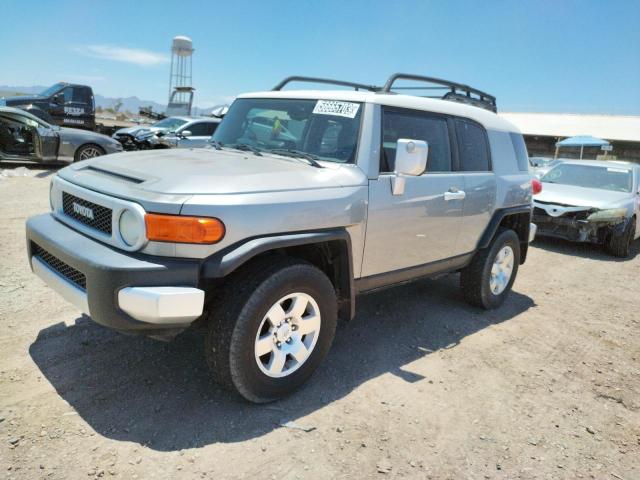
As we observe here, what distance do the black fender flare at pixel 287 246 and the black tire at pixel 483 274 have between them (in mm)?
1932

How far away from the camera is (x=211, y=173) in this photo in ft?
9.36

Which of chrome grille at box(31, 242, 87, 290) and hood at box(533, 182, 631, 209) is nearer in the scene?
chrome grille at box(31, 242, 87, 290)

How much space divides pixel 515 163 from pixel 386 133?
84.7 inches

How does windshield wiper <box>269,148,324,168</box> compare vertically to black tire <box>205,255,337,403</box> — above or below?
above

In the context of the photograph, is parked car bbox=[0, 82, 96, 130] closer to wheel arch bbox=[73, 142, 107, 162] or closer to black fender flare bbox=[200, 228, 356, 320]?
wheel arch bbox=[73, 142, 107, 162]

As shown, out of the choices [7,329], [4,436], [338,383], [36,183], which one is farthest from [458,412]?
[36,183]

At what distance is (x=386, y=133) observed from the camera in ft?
11.6

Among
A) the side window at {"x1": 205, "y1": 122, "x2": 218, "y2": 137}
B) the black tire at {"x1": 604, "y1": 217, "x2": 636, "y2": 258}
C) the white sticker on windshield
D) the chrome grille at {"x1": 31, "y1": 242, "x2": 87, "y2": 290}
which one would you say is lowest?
the black tire at {"x1": 604, "y1": 217, "x2": 636, "y2": 258}

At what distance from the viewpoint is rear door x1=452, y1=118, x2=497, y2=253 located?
429 cm

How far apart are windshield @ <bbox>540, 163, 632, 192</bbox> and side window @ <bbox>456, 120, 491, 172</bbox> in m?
5.77

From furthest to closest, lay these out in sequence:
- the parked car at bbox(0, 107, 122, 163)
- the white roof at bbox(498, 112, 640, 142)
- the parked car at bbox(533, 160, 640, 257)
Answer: the white roof at bbox(498, 112, 640, 142) → the parked car at bbox(0, 107, 122, 163) → the parked car at bbox(533, 160, 640, 257)

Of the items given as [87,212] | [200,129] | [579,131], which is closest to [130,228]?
[87,212]

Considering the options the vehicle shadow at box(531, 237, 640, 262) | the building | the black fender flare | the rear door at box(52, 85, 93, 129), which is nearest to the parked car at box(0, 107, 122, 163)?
the rear door at box(52, 85, 93, 129)

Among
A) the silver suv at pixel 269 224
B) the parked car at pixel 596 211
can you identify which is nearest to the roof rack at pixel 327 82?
the silver suv at pixel 269 224
